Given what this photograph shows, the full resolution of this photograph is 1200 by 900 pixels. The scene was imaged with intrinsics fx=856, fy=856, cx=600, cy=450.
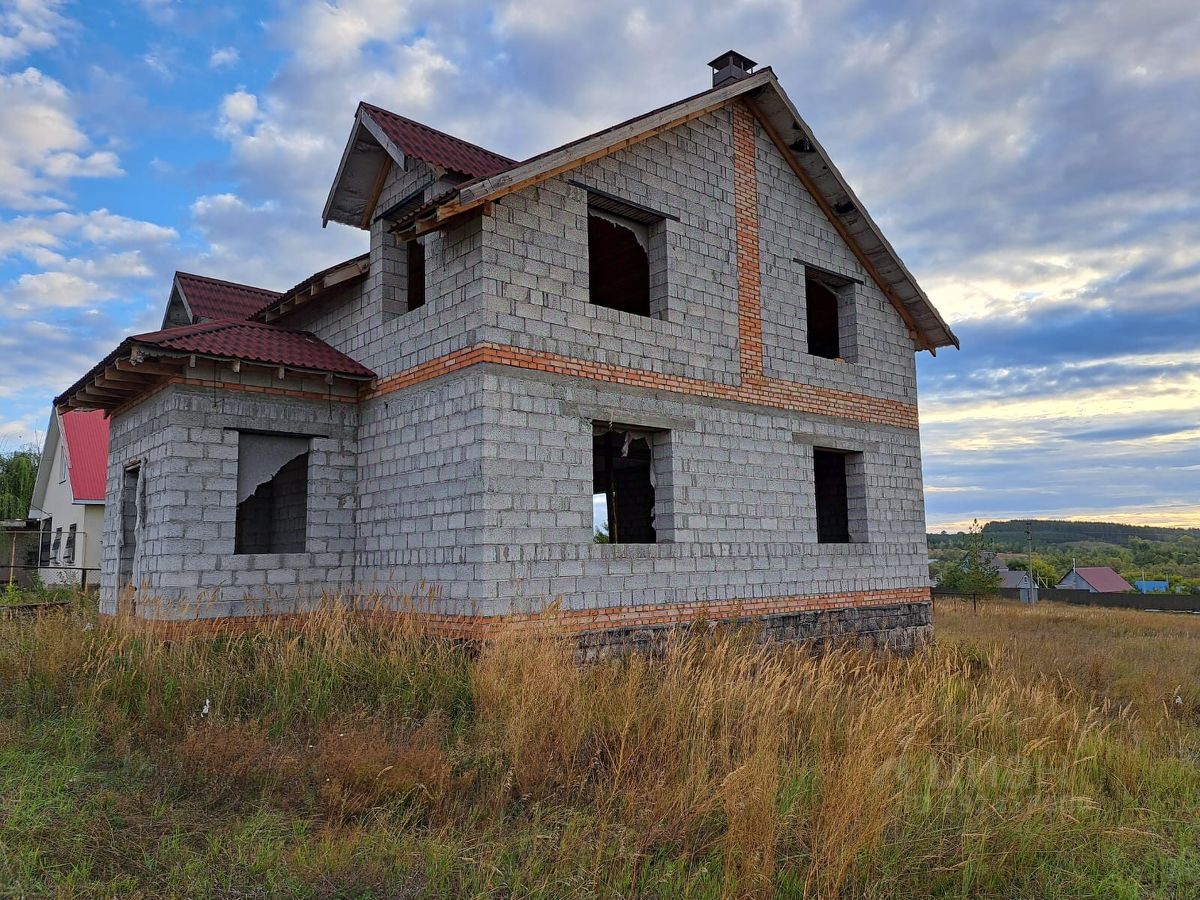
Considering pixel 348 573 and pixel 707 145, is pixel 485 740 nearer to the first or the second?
pixel 348 573

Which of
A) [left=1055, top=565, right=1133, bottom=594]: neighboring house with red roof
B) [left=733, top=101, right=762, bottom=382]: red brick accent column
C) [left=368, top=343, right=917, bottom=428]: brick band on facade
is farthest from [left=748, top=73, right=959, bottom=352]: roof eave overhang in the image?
[left=1055, top=565, right=1133, bottom=594]: neighboring house with red roof

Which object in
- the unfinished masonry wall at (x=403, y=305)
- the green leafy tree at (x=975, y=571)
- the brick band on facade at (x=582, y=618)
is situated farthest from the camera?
the green leafy tree at (x=975, y=571)

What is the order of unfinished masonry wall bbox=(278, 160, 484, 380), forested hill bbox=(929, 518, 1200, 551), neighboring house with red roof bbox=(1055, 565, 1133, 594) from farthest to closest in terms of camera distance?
1. forested hill bbox=(929, 518, 1200, 551)
2. neighboring house with red roof bbox=(1055, 565, 1133, 594)
3. unfinished masonry wall bbox=(278, 160, 484, 380)

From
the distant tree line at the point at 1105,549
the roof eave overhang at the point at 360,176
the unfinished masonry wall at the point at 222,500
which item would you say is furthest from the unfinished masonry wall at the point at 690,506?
the distant tree line at the point at 1105,549

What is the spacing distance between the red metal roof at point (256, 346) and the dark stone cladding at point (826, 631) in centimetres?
462

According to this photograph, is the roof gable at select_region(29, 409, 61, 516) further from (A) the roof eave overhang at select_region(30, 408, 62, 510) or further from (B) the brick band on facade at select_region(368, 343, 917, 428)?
(B) the brick band on facade at select_region(368, 343, 917, 428)

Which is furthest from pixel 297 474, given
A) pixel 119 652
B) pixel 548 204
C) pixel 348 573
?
pixel 548 204

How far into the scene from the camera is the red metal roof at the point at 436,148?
10234 millimetres

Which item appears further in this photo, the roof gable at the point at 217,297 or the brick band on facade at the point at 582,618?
the roof gable at the point at 217,297

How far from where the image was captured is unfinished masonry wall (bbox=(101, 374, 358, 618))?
385 inches

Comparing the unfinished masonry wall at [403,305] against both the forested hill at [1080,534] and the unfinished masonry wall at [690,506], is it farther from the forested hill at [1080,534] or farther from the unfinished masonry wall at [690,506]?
the forested hill at [1080,534]

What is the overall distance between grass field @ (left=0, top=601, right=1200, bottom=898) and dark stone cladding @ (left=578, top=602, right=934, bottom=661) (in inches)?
45.8

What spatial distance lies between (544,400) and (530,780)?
4.83m

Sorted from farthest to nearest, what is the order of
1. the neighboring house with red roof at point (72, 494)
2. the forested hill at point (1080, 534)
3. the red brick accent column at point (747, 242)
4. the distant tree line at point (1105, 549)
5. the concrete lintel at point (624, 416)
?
the forested hill at point (1080, 534)
the distant tree line at point (1105, 549)
the neighboring house with red roof at point (72, 494)
the red brick accent column at point (747, 242)
the concrete lintel at point (624, 416)
